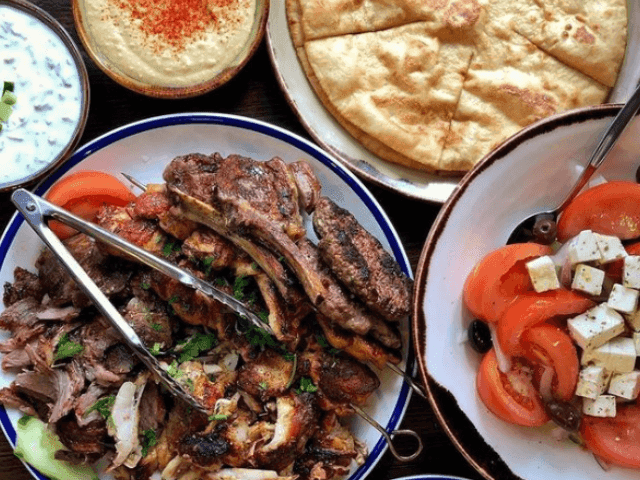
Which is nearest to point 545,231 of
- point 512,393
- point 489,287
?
point 489,287

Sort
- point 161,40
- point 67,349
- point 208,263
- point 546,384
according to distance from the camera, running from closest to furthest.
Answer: point 546,384 < point 208,263 < point 67,349 < point 161,40

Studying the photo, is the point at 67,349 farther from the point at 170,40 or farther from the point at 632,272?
the point at 632,272

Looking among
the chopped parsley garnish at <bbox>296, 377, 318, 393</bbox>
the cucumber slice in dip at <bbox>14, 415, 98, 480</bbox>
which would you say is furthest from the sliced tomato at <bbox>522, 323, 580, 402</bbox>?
the cucumber slice in dip at <bbox>14, 415, 98, 480</bbox>

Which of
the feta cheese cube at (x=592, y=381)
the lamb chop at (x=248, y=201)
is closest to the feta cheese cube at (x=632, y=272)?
the feta cheese cube at (x=592, y=381)

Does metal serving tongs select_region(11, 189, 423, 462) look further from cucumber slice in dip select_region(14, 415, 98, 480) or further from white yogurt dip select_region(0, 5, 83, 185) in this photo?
cucumber slice in dip select_region(14, 415, 98, 480)

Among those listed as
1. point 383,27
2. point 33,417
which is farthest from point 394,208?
point 33,417

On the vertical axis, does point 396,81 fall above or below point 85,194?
above

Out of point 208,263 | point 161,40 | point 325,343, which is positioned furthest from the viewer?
point 161,40
